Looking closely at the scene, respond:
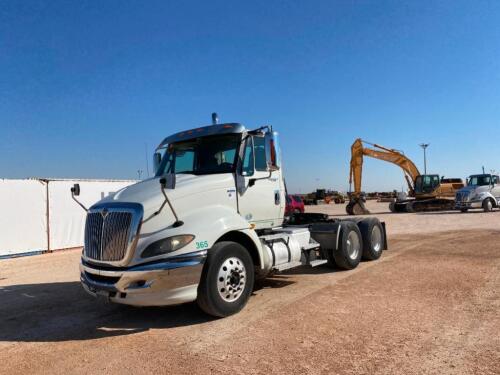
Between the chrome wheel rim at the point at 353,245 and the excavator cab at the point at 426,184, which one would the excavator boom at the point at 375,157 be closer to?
the excavator cab at the point at 426,184

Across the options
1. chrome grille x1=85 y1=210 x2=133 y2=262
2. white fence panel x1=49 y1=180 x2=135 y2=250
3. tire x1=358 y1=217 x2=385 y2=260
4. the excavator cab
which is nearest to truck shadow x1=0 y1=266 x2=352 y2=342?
chrome grille x1=85 y1=210 x2=133 y2=262

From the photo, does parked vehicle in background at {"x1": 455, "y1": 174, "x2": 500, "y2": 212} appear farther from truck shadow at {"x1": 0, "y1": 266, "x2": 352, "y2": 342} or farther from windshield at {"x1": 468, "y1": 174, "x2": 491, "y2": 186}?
truck shadow at {"x1": 0, "y1": 266, "x2": 352, "y2": 342}

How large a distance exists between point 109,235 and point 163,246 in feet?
2.57

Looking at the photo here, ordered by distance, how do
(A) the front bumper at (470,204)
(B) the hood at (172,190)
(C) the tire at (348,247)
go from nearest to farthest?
1. (B) the hood at (172,190)
2. (C) the tire at (348,247)
3. (A) the front bumper at (470,204)

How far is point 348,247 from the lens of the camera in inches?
352

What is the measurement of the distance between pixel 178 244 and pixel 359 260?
545 cm

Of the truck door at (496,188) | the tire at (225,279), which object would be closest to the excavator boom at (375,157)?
the truck door at (496,188)

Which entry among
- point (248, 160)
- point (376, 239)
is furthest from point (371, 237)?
point (248, 160)

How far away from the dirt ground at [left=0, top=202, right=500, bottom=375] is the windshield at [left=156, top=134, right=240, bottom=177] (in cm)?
224

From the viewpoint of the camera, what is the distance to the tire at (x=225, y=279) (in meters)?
5.35

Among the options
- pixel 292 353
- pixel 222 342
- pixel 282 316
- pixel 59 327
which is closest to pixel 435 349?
pixel 292 353

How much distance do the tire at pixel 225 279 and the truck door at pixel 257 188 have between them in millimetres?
919

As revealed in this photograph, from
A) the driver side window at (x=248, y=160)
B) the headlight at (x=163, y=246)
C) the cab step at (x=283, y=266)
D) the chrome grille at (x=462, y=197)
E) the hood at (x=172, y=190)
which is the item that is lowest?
the cab step at (x=283, y=266)

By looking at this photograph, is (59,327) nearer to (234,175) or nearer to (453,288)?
(234,175)
